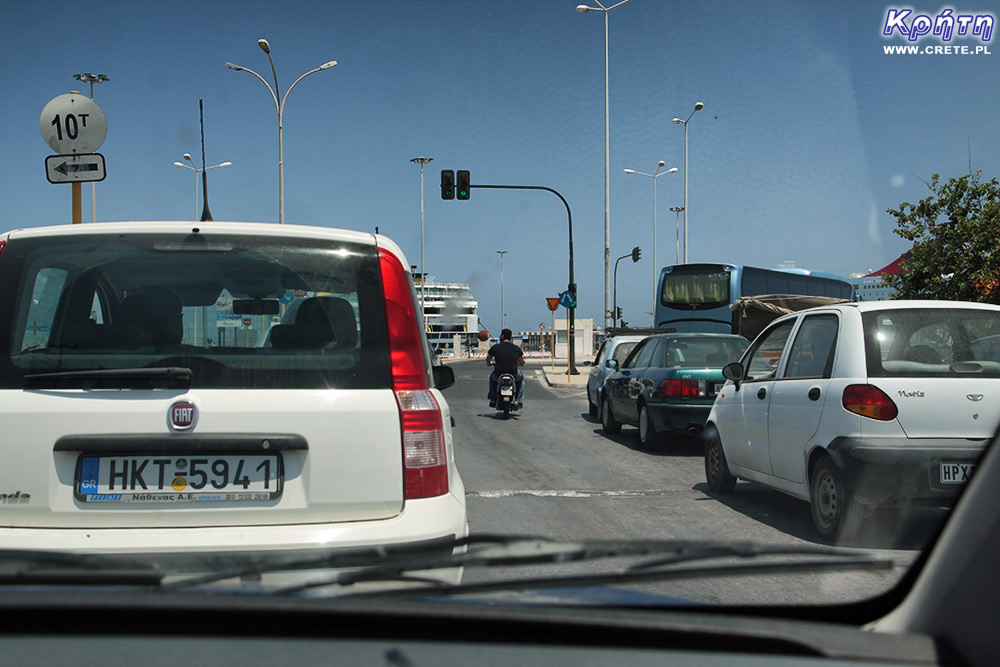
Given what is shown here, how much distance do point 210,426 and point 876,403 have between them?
3781mm

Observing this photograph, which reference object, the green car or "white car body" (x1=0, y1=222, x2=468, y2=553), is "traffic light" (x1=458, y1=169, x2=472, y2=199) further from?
"white car body" (x1=0, y1=222, x2=468, y2=553)

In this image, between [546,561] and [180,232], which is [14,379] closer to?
[180,232]

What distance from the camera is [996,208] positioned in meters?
15.3

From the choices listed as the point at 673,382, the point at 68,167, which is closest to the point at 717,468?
the point at 673,382

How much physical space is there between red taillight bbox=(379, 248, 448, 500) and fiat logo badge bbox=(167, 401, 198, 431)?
66cm

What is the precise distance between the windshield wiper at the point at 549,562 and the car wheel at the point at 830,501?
9.40 feet

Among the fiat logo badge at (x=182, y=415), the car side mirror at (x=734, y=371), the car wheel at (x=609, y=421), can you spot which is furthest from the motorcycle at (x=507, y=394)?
the fiat logo badge at (x=182, y=415)

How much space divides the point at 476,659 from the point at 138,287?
6.84ft

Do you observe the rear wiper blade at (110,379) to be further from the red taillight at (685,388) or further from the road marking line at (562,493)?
the red taillight at (685,388)

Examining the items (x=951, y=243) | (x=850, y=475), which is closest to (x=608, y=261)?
(x=951, y=243)

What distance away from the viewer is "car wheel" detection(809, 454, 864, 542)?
4711mm

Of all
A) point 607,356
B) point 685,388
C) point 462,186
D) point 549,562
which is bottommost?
point 685,388

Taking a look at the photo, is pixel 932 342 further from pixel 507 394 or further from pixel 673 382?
pixel 507 394

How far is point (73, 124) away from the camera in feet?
22.5
